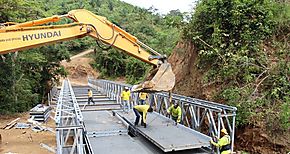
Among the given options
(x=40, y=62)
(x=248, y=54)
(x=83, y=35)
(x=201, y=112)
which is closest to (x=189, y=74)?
(x=201, y=112)

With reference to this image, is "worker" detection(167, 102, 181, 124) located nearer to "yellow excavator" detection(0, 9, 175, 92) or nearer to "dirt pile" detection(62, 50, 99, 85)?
"yellow excavator" detection(0, 9, 175, 92)

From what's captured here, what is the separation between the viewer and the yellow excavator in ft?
26.8

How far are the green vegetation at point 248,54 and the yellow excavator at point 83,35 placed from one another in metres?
3.76

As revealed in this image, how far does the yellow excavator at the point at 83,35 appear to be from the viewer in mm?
8172

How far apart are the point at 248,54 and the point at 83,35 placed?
7.03m

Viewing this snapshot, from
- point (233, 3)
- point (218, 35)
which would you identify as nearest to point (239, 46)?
point (218, 35)

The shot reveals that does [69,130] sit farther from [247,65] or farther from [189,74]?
[189,74]

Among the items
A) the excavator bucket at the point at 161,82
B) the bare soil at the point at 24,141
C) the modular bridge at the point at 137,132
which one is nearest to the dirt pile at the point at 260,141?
the modular bridge at the point at 137,132

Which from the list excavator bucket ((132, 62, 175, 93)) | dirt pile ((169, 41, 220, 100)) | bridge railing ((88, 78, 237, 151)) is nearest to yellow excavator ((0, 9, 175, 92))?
excavator bucket ((132, 62, 175, 93))

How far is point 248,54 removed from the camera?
1211cm

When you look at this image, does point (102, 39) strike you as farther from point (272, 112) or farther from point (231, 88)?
point (272, 112)

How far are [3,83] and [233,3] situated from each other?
53.2 feet

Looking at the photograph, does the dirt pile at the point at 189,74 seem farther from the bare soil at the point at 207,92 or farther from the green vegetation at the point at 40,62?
the green vegetation at the point at 40,62

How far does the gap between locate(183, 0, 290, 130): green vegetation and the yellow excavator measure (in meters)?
3.76
